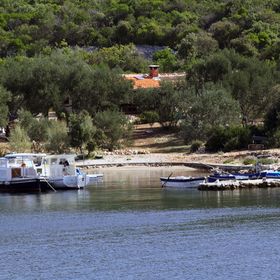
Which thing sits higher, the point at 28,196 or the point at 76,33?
the point at 76,33

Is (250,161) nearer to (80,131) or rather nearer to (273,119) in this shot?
(273,119)

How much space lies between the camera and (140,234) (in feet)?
154

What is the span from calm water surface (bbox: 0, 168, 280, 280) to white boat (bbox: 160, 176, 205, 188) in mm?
1336

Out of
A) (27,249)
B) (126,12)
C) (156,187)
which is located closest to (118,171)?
(156,187)

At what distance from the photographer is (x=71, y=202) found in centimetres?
6056

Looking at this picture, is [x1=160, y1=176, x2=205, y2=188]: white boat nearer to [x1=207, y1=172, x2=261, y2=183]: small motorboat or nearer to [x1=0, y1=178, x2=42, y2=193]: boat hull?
[x1=207, y1=172, x2=261, y2=183]: small motorboat

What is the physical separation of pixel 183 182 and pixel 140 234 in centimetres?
1826

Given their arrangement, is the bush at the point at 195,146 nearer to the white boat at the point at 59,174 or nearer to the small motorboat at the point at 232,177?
the white boat at the point at 59,174

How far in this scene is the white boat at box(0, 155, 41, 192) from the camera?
220ft

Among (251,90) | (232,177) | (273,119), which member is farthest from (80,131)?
(232,177)

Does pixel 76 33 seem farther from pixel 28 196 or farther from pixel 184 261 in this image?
pixel 184 261

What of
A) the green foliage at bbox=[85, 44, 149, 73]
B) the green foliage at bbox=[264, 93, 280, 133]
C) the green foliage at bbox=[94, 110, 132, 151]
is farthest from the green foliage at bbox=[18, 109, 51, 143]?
the green foliage at bbox=[85, 44, 149, 73]

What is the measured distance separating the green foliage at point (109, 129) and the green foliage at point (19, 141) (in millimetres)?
5354

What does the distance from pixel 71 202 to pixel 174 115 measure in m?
30.0
